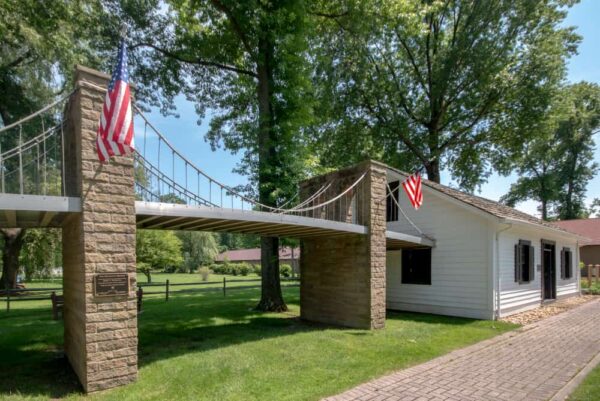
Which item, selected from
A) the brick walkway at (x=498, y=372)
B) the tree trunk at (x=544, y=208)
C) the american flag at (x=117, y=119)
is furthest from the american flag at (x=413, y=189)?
the tree trunk at (x=544, y=208)

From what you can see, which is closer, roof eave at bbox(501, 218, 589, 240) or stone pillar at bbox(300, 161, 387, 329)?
stone pillar at bbox(300, 161, 387, 329)

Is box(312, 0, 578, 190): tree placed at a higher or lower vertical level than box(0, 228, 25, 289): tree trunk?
higher

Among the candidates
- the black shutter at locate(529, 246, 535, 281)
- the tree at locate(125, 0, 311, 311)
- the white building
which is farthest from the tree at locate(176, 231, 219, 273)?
the black shutter at locate(529, 246, 535, 281)

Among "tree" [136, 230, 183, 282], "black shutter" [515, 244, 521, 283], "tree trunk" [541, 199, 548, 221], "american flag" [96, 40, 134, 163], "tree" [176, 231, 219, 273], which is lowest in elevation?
"tree" [176, 231, 219, 273]

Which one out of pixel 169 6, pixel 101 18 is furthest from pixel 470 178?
pixel 101 18

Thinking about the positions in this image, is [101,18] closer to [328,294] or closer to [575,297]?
[328,294]

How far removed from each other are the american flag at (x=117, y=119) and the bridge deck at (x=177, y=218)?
0.89 meters

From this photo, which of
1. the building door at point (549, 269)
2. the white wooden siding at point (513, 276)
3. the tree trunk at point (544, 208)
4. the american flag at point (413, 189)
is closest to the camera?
the american flag at point (413, 189)

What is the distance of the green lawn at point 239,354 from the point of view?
189 inches

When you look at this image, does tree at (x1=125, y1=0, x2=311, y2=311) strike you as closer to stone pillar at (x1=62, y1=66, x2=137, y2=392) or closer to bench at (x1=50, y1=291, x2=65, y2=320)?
bench at (x1=50, y1=291, x2=65, y2=320)

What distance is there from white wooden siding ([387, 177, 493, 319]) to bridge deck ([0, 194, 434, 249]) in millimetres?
4073

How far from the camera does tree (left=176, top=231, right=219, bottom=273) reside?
139 ft

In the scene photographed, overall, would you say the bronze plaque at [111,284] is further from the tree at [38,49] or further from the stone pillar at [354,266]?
the tree at [38,49]

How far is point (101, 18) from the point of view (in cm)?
1305
